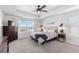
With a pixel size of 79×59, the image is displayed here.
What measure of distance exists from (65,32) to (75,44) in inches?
17.5

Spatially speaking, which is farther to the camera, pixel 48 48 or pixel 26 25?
pixel 48 48

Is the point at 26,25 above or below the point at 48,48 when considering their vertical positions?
above

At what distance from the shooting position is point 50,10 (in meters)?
2.03

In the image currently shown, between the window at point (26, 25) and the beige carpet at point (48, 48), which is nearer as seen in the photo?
the window at point (26, 25)

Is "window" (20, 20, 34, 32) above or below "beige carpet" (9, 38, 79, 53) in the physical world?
above

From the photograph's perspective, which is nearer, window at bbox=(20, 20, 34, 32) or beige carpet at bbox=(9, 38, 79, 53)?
window at bbox=(20, 20, 34, 32)

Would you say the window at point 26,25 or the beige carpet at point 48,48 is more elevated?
the window at point 26,25

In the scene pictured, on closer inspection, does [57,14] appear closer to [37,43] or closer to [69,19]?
[69,19]
